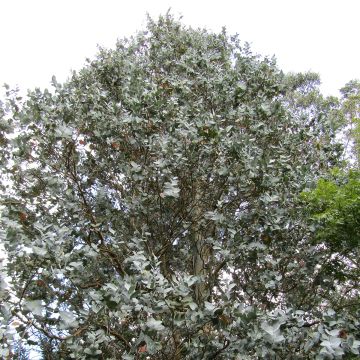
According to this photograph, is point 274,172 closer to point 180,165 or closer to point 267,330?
point 180,165

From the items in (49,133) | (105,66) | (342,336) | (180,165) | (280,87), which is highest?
(105,66)

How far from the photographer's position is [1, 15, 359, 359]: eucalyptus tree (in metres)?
4.02

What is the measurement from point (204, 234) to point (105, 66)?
10.8 feet

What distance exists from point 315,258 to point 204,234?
161 cm

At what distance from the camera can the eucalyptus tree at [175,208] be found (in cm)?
402

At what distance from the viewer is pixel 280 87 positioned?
7.22 m

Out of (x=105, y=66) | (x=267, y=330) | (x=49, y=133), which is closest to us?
(x=267, y=330)

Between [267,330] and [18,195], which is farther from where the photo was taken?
[18,195]

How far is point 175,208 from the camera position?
592cm

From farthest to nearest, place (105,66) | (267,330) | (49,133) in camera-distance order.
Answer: (105,66)
(49,133)
(267,330)

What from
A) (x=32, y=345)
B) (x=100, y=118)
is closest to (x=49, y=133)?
(x=100, y=118)

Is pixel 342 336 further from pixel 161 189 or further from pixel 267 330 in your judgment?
pixel 161 189

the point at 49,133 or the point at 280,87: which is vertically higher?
the point at 280,87

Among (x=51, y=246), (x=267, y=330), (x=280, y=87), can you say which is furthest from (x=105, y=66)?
(x=267, y=330)
